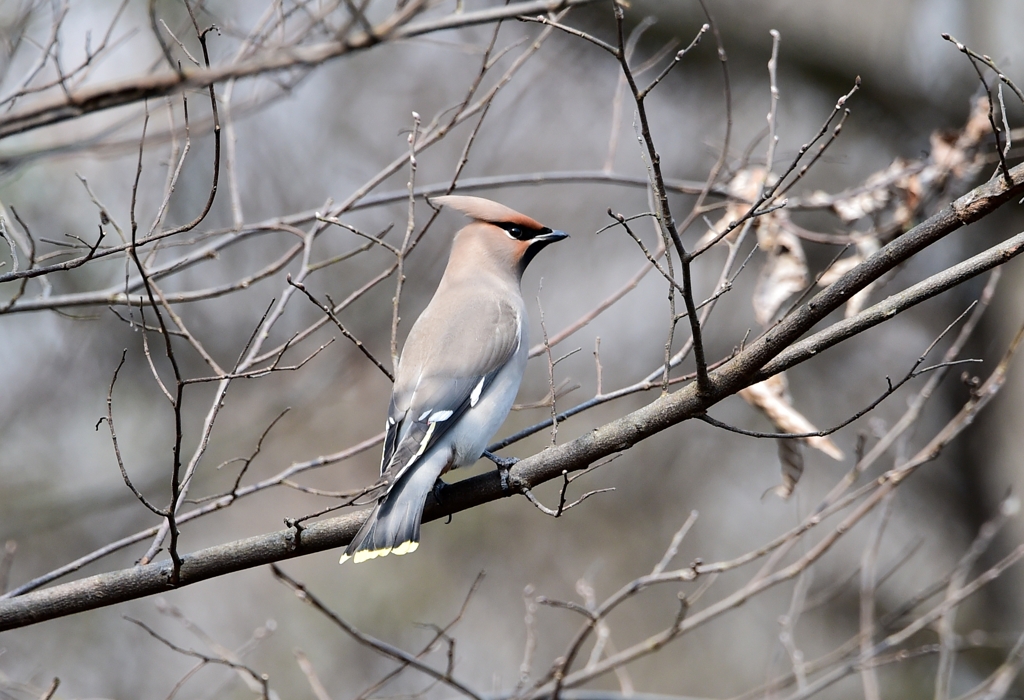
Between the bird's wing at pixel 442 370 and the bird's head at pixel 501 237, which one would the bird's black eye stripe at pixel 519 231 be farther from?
the bird's wing at pixel 442 370

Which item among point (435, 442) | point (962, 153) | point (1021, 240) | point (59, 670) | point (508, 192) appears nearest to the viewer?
point (1021, 240)

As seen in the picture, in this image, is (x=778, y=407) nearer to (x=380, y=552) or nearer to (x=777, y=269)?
(x=777, y=269)

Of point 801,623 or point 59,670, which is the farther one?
point 801,623

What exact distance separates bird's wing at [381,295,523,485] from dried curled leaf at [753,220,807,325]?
1091mm

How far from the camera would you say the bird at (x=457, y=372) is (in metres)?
3.35

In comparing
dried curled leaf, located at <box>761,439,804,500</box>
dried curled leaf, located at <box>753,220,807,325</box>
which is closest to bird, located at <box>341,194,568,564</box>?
dried curled leaf, located at <box>753,220,807,325</box>

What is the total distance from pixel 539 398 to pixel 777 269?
463cm

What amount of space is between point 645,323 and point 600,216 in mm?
1156

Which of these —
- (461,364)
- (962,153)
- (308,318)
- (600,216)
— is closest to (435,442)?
(461,364)

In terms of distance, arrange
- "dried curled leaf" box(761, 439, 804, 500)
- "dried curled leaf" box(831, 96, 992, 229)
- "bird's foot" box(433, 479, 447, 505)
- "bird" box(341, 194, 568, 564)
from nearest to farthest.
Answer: "bird" box(341, 194, 568, 564) → "bird's foot" box(433, 479, 447, 505) → "dried curled leaf" box(761, 439, 804, 500) → "dried curled leaf" box(831, 96, 992, 229)

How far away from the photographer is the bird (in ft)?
11.0

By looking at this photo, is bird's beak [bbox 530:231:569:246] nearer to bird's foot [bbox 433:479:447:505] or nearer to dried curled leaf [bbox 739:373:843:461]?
dried curled leaf [bbox 739:373:843:461]

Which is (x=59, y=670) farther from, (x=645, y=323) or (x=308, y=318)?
(x=645, y=323)

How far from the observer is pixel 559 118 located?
9.26 meters
